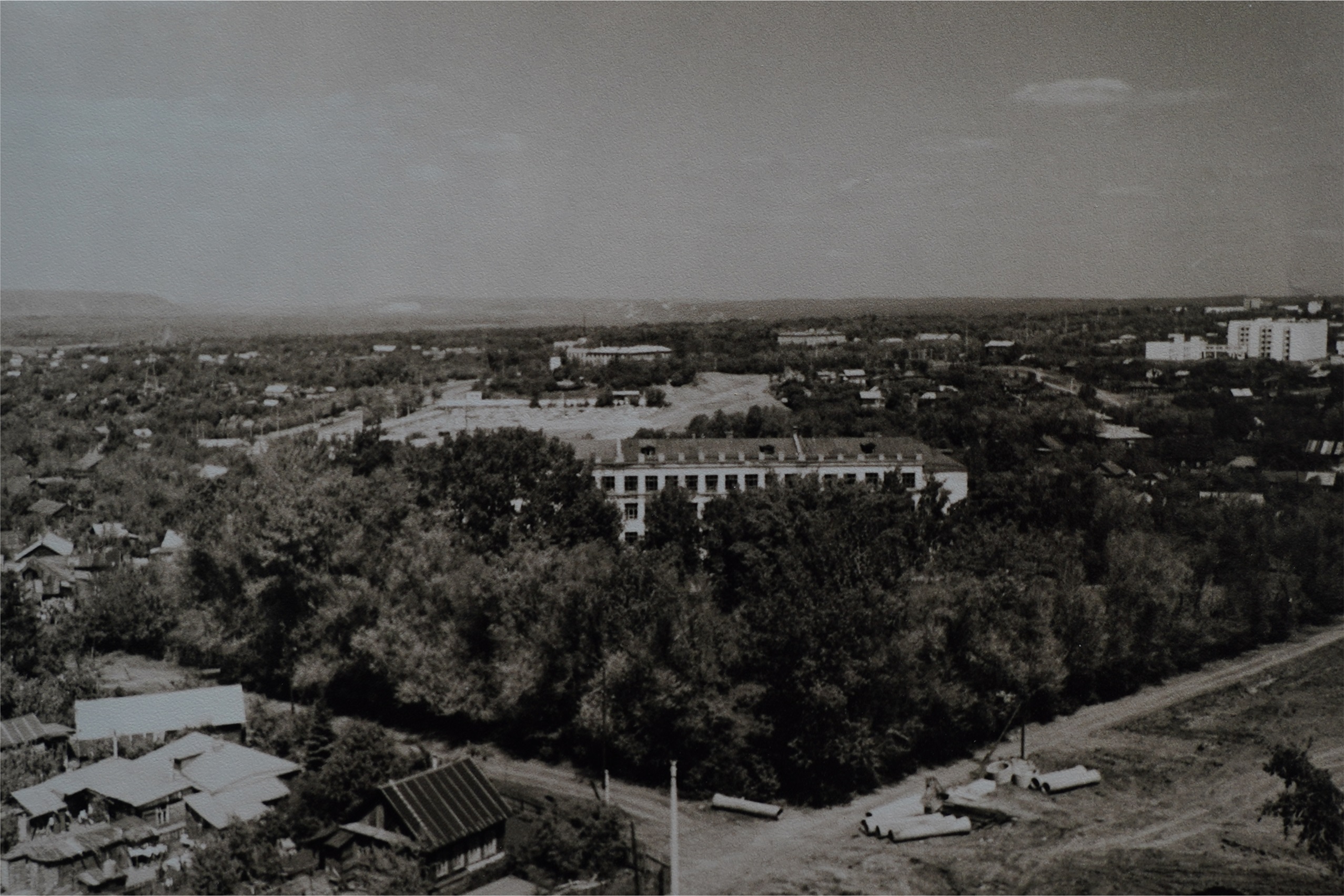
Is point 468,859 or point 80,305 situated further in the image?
point 80,305

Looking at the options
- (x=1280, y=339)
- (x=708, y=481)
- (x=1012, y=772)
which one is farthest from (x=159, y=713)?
(x=1280, y=339)

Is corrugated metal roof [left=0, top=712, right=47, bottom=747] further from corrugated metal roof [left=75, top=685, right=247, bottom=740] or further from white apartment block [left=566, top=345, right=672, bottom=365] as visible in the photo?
white apartment block [left=566, top=345, right=672, bottom=365]

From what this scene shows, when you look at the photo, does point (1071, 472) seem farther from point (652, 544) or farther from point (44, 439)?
point (44, 439)

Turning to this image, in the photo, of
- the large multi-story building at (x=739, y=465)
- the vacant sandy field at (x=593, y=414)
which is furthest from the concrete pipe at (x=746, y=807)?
the vacant sandy field at (x=593, y=414)

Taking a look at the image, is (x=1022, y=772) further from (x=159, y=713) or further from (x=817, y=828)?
(x=159, y=713)

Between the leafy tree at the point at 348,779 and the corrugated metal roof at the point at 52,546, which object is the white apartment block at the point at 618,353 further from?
the leafy tree at the point at 348,779

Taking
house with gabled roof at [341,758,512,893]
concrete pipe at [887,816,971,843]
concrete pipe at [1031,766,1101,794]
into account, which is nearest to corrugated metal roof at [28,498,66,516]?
house with gabled roof at [341,758,512,893]

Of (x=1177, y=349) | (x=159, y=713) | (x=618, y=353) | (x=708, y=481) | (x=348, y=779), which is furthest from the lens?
(x=618, y=353)
